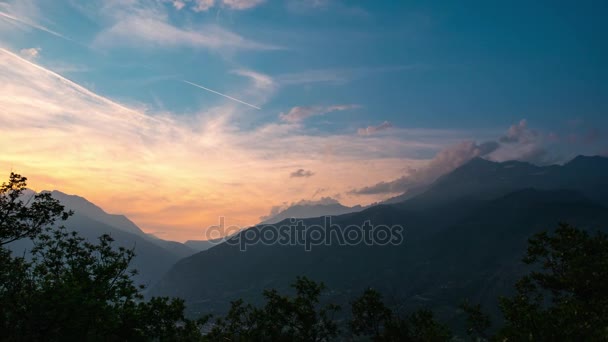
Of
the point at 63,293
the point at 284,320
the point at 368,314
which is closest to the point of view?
the point at 63,293

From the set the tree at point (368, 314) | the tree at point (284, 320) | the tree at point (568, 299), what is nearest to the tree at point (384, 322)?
the tree at point (368, 314)

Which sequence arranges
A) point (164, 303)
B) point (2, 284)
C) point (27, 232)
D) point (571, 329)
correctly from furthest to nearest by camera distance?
point (164, 303), point (27, 232), point (2, 284), point (571, 329)

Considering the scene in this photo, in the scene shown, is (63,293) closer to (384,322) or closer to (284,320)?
(284,320)

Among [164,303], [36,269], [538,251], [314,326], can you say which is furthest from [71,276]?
[538,251]

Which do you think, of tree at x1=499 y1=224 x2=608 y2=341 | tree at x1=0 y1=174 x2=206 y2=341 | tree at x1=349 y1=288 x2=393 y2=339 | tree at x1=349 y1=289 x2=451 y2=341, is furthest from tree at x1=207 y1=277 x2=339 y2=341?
tree at x1=499 y1=224 x2=608 y2=341

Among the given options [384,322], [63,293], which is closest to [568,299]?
[384,322]

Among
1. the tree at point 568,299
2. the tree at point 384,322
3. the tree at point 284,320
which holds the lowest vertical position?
the tree at point 384,322

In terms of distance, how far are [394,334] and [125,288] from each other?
35832mm

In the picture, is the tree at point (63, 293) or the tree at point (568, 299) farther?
the tree at point (63, 293)

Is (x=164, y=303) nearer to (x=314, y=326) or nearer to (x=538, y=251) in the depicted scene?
(x=314, y=326)

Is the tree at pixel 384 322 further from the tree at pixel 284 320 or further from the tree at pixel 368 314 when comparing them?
the tree at pixel 284 320

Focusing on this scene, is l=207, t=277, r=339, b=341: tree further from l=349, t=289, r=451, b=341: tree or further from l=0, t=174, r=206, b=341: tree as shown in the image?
l=0, t=174, r=206, b=341: tree

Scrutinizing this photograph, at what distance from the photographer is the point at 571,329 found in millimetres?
24375

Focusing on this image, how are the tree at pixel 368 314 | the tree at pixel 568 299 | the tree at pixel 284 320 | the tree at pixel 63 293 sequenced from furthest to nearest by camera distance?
the tree at pixel 368 314 < the tree at pixel 284 320 < the tree at pixel 63 293 < the tree at pixel 568 299
